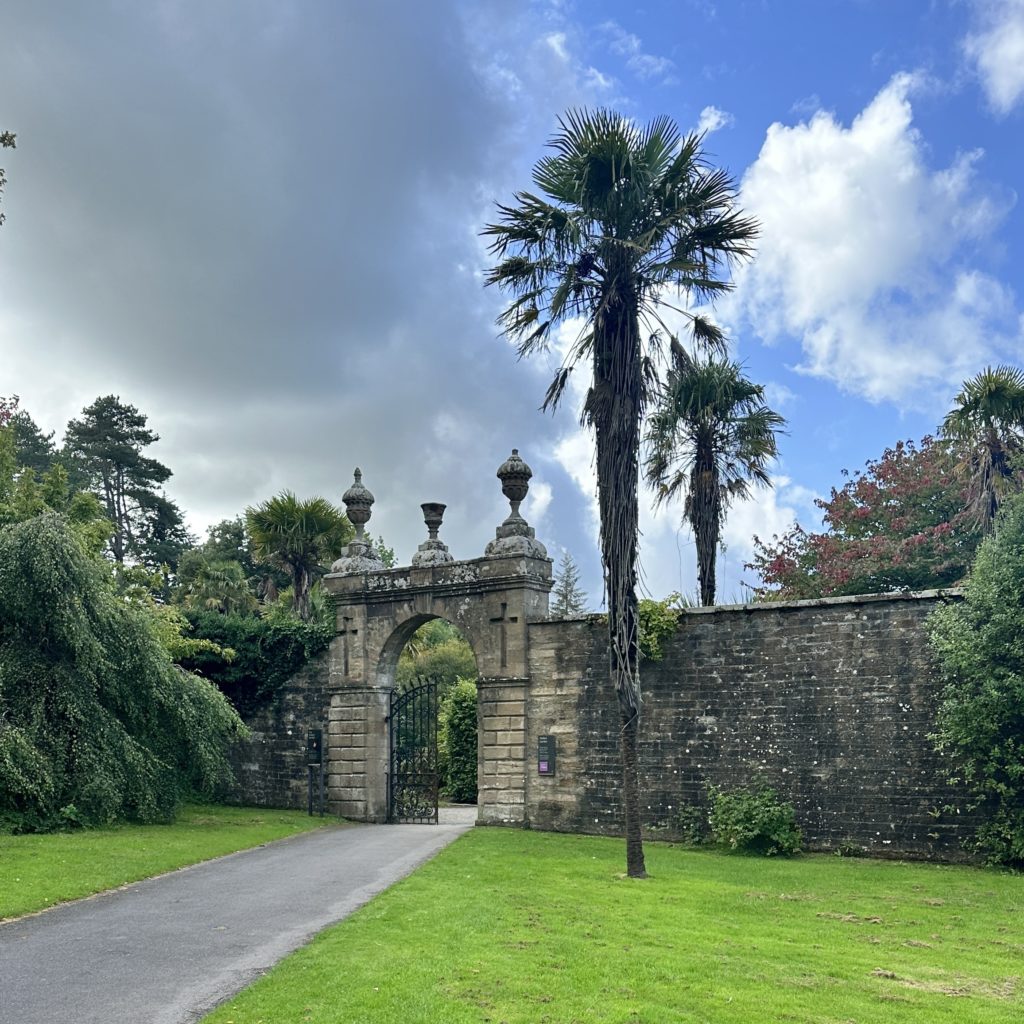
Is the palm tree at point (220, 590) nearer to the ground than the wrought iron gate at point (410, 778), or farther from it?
farther from it

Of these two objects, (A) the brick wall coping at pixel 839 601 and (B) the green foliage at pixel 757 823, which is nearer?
(A) the brick wall coping at pixel 839 601

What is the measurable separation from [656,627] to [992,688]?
5.07 metres

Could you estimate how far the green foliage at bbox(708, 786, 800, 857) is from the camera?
14219 millimetres

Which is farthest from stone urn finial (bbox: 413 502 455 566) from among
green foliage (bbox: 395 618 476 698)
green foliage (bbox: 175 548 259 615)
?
green foliage (bbox: 395 618 476 698)

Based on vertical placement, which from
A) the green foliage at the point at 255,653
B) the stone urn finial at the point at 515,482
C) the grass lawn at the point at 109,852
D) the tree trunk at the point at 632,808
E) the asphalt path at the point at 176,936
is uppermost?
the stone urn finial at the point at 515,482

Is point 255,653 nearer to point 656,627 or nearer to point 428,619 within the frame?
point 428,619

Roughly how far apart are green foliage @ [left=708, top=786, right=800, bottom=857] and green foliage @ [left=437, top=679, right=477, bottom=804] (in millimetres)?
12099

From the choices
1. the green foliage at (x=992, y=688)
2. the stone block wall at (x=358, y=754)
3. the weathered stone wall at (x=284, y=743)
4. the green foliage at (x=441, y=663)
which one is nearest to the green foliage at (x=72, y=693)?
Answer: the stone block wall at (x=358, y=754)

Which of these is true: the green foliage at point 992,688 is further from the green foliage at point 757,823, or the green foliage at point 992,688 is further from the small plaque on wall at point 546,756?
the small plaque on wall at point 546,756

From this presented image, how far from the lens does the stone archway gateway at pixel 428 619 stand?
57.0ft


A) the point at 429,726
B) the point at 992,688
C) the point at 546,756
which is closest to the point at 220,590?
the point at 429,726

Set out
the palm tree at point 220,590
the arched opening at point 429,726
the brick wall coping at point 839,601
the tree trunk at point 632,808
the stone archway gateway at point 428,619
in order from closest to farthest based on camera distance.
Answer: the tree trunk at point 632,808
the brick wall coping at point 839,601
the stone archway gateway at point 428,619
the arched opening at point 429,726
the palm tree at point 220,590

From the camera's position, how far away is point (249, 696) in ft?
67.9

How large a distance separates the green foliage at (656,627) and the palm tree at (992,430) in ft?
28.7
